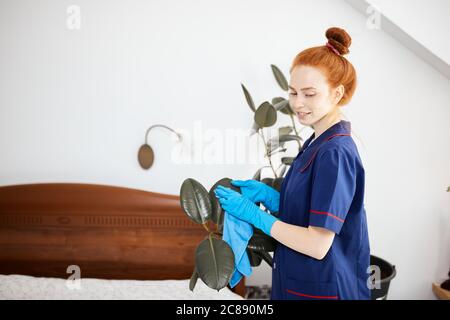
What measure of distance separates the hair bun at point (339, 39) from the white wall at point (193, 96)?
42.2 inches

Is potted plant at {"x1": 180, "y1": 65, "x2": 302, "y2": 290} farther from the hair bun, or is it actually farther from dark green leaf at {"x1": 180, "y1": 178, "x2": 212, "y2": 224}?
the hair bun

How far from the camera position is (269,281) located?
244cm

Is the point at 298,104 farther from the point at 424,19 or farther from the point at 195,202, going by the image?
the point at 424,19

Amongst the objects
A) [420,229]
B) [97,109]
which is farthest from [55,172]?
[420,229]

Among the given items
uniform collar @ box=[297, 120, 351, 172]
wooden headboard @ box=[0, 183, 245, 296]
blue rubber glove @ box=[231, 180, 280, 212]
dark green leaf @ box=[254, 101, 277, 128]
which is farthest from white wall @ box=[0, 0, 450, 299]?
uniform collar @ box=[297, 120, 351, 172]

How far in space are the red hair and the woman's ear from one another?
0.01 meters

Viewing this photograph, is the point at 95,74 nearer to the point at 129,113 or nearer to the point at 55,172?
the point at 129,113

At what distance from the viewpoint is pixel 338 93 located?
4.25ft

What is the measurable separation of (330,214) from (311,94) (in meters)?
0.35

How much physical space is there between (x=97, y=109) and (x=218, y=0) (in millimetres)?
851

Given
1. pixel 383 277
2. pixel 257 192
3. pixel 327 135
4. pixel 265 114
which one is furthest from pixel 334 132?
pixel 383 277

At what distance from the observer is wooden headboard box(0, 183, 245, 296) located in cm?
228

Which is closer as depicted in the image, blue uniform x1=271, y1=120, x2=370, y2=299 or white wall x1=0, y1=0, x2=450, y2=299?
blue uniform x1=271, y1=120, x2=370, y2=299

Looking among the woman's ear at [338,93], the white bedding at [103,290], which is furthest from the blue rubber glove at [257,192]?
the white bedding at [103,290]
